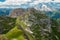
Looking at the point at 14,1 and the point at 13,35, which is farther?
the point at 14,1

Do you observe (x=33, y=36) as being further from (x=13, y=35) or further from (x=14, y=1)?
(x=14, y=1)

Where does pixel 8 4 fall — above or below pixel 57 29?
above

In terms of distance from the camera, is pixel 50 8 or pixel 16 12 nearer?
pixel 16 12

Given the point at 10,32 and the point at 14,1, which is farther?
the point at 14,1

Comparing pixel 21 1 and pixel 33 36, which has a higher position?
pixel 21 1

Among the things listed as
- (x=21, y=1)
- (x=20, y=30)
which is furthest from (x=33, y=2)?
(x=20, y=30)

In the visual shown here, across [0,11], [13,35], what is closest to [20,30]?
[13,35]

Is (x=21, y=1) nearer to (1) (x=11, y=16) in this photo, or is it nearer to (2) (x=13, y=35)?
(1) (x=11, y=16)

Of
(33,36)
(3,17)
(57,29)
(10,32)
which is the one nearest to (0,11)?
(3,17)
